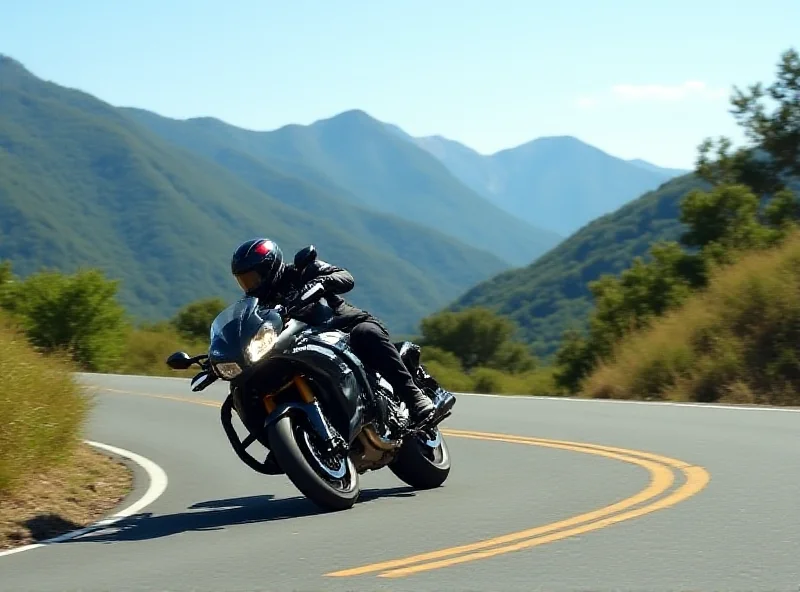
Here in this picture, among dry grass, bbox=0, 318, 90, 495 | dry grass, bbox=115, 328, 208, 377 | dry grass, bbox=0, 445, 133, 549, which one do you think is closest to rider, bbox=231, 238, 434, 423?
dry grass, bbox=0, 445, 133, 549

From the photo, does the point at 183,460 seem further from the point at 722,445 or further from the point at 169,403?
the point at 169,403

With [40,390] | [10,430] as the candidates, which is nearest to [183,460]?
[40,390]

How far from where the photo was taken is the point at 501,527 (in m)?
7.63

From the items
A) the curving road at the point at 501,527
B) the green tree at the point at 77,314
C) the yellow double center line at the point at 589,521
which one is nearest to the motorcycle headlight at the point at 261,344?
the curving road at the point at 501,527

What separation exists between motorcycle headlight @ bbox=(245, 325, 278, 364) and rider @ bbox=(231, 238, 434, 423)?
1.64 feet

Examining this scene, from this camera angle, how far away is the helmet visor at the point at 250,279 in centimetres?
859

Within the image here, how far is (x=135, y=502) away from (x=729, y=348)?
11.2m

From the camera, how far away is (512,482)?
32.3ft

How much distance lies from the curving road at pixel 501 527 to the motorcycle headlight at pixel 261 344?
3.57ft

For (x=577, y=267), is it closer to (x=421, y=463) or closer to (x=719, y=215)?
(x=719, y=215)

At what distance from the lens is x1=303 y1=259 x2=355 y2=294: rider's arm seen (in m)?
8.76

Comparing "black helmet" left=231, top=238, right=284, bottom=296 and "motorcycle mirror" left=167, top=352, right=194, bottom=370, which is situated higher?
"black helmet" left=231, top=238, right=284, bottom=296

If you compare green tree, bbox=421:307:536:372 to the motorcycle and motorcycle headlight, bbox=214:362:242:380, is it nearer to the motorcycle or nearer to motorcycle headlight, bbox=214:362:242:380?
the motorcycle

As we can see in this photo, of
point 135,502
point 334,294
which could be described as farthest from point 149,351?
point 334,294
